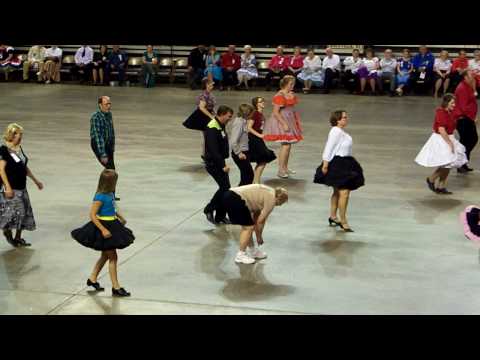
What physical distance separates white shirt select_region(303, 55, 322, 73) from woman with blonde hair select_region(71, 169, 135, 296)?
18.2 meters

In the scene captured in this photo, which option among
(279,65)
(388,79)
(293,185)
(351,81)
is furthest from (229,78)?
(293,185)

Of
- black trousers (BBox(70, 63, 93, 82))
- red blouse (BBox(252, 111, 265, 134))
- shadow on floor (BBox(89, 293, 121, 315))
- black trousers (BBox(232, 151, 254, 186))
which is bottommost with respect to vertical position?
shadow on floor (BBox(89, 293, 121, 315))

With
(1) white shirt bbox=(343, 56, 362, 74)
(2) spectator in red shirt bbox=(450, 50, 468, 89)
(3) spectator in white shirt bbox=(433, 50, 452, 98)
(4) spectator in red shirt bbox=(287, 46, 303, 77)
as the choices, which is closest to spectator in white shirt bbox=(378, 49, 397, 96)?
(1) white shirt bbox=(343, 56, 362, 74)

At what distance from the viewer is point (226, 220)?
912 centimetres

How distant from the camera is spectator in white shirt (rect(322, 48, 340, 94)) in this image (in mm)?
23750

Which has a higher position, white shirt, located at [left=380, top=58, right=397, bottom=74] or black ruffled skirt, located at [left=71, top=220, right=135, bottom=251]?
white shirt, located at [left=380, top=58, right=397, bottom=74]

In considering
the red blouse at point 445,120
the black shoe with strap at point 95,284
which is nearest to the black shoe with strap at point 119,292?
the black shoe with strap at point 95,284

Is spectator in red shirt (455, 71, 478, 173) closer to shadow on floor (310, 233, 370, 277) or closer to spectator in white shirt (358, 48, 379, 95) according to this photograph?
shadow on floor (310, 233, 370, 277)

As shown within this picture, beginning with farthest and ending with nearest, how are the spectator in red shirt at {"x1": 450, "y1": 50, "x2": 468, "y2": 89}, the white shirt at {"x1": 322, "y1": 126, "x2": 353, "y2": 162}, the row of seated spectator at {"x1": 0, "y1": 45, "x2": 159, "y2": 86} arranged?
the row of seated spectator at {"x1": 0, "y1": 45, "x2": 159, "y2": 86} → the spectator in red shirt at {"x1": 450, "y1": 50, "x2": 468, "y2": 89} → the white shirt at {"x1": 322, "y1": 126, "x2": 353, "y2": 162}

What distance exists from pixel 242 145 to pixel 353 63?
14.8 meters

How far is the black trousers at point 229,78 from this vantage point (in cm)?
2466

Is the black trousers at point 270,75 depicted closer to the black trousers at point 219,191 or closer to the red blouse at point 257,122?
the red blouse at point 257,122

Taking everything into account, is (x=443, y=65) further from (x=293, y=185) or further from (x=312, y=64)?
(x=293, y=185)
